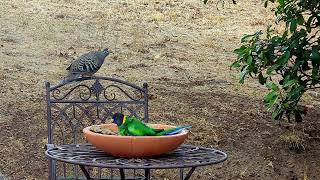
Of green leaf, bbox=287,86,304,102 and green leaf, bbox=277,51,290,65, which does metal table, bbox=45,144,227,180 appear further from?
green leaf, bbox=287,86,304,102

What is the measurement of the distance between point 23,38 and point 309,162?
555 centimetres

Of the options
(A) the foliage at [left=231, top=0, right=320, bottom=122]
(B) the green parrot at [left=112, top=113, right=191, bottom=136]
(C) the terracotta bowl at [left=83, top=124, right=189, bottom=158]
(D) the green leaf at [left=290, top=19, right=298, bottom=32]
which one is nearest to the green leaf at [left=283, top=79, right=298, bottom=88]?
(A) the foliage at [left=231, top=0, right=320, bottom=122]

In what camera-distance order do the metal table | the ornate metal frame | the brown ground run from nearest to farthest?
the metal table < the ornate metal frame < the brown ground

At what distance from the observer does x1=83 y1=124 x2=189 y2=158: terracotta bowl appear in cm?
329

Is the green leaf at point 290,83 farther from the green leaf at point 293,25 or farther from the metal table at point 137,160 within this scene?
the metal table at point 137,160

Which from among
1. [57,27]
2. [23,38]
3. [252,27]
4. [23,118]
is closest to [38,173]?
[23,118]

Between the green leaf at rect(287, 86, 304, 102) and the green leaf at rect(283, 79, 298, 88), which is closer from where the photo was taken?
the green leaf at rect(283, 79, 298, 88)

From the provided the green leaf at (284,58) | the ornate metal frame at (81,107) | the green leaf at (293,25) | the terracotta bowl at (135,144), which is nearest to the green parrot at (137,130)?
the terracotta bowl at (135,144)

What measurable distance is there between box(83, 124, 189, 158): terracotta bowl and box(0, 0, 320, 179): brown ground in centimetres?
276

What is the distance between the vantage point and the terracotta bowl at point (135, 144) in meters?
3.29

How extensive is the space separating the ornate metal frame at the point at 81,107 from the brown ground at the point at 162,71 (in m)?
0.25

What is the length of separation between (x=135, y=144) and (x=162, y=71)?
5953mm

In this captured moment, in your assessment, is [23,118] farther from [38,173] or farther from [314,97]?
[314,97]

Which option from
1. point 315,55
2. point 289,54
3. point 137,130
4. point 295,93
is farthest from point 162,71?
point 137,130
